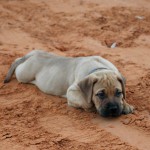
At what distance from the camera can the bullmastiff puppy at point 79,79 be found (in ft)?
22.2

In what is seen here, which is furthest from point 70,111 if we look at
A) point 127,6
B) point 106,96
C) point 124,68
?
point 127,6

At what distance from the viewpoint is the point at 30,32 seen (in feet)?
38.6

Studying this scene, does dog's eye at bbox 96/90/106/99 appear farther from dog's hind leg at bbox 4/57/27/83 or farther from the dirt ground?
dog's hind leg at bbox 4/57/27/83

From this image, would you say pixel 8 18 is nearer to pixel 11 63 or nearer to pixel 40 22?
pixel 40 22

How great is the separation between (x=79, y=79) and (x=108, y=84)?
75 centimetres

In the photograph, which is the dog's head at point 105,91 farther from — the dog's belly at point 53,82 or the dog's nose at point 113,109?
the dog's belly at point 53,82

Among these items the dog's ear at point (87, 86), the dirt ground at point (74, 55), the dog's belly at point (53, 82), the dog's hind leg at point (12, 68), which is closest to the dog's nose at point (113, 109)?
the dirt ground at point (74, 55)

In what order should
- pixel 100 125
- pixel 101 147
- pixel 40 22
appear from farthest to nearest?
pixel 40 22 → pixel 100 125 → pixel 101 147

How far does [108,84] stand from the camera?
6.77 meters

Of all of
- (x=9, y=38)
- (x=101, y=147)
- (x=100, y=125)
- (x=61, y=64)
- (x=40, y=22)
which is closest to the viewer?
(x=101, y=147)

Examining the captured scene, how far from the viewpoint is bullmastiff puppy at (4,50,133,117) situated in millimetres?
6762

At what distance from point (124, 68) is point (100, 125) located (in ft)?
8.75

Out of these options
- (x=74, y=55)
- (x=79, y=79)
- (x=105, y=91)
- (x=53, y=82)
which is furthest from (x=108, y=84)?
(x=74, y=55)

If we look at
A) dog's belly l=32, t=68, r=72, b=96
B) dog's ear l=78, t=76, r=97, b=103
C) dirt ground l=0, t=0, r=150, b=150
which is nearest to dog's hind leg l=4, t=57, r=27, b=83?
dirt ground l=0, t=0, r=150, b=150
